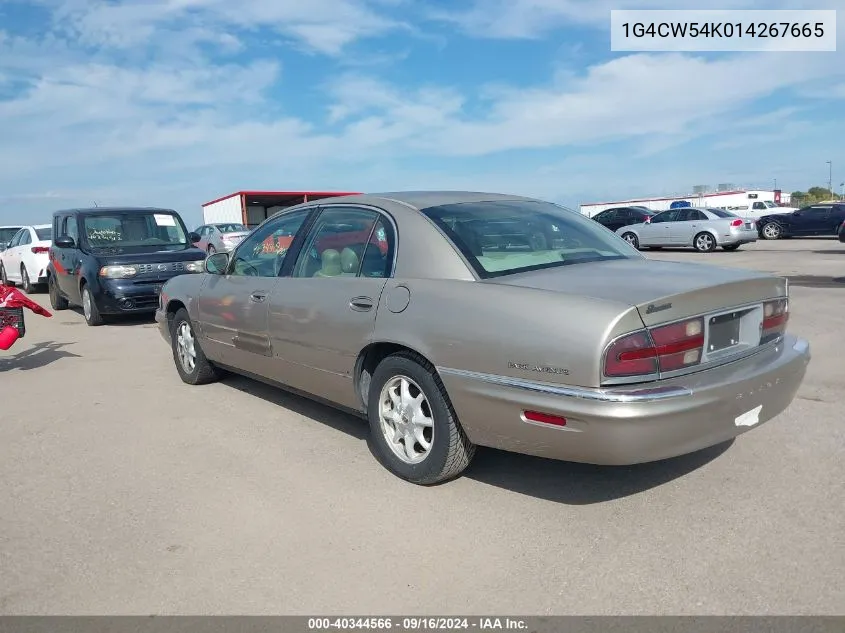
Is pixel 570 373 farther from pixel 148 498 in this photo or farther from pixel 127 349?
pixel 127 349

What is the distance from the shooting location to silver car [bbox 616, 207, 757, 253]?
2111 cm

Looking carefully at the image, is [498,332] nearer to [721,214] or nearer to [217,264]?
[217,264]

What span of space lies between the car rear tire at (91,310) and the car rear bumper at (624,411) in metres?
7.94

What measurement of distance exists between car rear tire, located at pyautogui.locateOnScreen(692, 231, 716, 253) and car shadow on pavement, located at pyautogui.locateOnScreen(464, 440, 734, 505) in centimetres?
1890

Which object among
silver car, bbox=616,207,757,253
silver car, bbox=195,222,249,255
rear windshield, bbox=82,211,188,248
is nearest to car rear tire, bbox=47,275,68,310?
rear windshield, bbox=82,211,188,248

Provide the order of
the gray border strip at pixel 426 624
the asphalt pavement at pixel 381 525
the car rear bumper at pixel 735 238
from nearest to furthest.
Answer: the gray border strip at pixel 426 624, the asphalt pavement at pixel 381 525, the car rear bumper at pixel 735 238

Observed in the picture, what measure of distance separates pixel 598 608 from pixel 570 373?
3.01 feet

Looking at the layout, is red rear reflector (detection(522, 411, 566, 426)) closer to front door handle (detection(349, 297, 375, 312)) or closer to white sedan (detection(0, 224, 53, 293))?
front door handle (detection(349, 297, 375, 312))

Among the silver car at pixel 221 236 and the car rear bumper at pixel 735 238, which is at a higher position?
the silver car at pixel 221 236

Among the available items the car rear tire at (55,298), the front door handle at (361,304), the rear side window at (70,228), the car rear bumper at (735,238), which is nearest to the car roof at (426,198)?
the front door handle at (361,304)

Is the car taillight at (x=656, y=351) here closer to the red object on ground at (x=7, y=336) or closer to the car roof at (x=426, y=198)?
the car roof at (x=426, y=198)

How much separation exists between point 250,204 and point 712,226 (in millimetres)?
27442

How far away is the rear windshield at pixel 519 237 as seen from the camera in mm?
3719

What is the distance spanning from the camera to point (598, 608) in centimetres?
262
